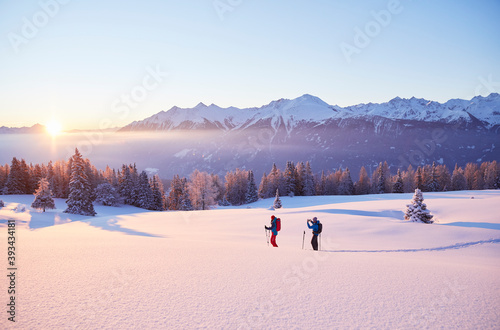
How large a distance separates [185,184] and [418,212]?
49823 millimetres

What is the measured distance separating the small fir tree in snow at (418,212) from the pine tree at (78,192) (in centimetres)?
4124

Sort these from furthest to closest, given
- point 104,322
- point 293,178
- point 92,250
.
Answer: point 293,178 → point 92,250 → point 104,322

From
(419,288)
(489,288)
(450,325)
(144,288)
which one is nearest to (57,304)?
(144,288)

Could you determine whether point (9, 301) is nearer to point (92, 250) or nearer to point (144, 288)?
point (144, 288)

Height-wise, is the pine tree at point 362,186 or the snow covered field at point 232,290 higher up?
the snow covered field at point 232,290

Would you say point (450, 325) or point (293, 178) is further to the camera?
point (293, 178)

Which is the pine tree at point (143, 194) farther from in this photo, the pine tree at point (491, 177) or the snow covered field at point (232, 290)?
the pine tree at point (491, 177)

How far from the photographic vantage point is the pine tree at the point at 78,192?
35.0 m

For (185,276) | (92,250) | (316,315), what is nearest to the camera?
(316,315)

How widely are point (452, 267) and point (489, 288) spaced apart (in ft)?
6.19

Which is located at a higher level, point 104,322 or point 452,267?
point 104,322

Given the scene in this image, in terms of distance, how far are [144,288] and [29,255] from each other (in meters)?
4.86

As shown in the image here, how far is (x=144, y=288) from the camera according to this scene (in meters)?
5.12

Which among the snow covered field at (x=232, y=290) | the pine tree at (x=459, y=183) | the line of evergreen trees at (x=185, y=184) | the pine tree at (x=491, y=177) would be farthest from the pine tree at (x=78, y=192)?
the pine tree at (x=491, y=177)
